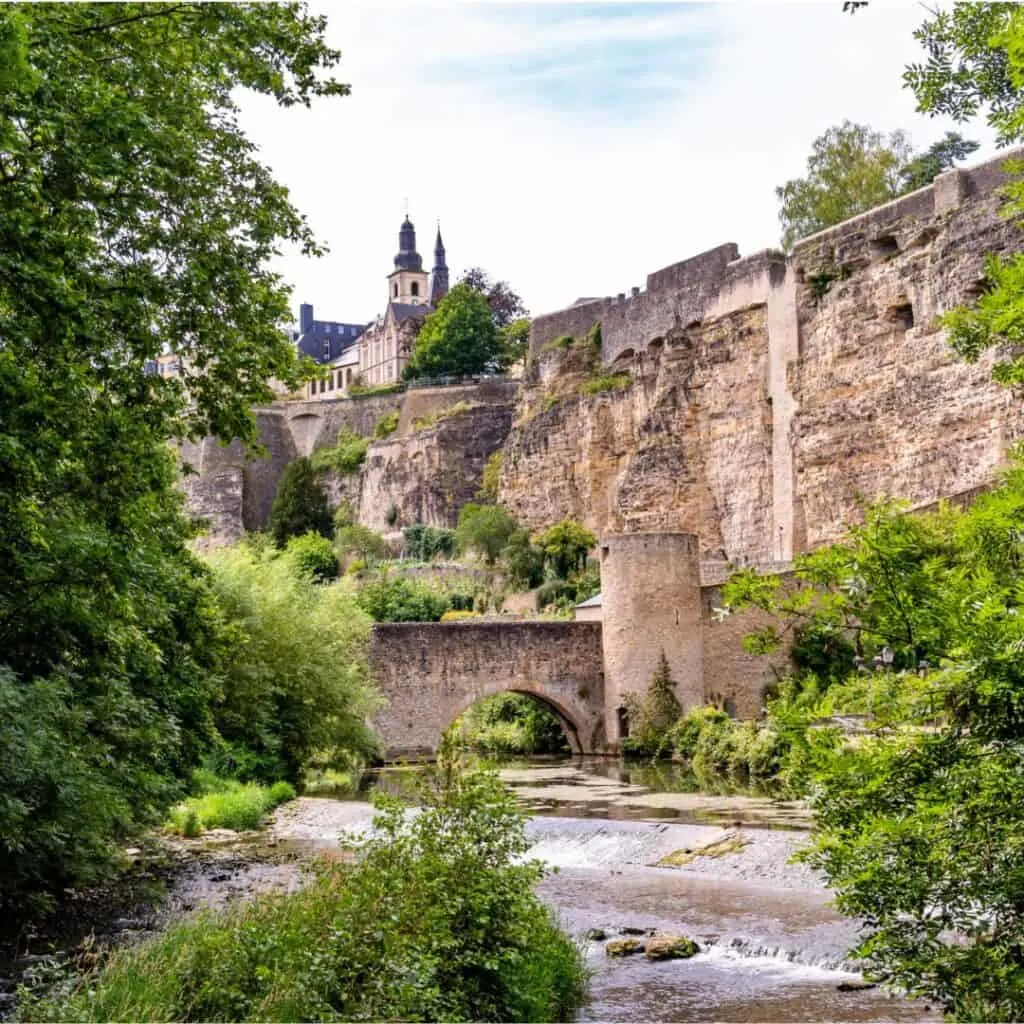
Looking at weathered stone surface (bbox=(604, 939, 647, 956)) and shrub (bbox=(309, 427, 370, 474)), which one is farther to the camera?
shrub (bbox=(309, 427, 370, 474))

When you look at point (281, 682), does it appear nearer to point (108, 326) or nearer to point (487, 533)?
point (108, 326)

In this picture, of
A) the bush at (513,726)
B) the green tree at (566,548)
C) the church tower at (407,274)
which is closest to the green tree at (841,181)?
the green tree at (566,548)

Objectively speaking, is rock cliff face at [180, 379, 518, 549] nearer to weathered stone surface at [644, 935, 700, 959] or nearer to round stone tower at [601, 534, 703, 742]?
round stone tower at [601, 534, 703, 742]

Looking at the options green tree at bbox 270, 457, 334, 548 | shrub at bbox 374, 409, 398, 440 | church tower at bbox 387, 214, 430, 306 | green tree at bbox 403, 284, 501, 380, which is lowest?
green tree at bbox 270, 457, 334, 548

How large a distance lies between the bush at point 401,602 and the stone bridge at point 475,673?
736 cm

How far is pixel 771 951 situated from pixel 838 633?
6.52m

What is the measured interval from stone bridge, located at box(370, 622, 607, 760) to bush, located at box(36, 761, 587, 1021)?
2153 cm

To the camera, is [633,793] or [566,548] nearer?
[633,793]

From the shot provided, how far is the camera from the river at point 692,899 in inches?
449

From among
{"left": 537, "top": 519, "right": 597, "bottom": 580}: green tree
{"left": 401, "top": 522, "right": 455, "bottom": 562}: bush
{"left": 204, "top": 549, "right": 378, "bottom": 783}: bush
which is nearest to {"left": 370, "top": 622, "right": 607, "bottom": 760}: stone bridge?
{"left": 204, "top": 549, "right": 378, "bottom": 783}: bush

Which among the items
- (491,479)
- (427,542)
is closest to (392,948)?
(427,542)

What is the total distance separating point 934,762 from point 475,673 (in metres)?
27.1

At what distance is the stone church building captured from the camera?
77.1 meters

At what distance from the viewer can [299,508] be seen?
209 feet
